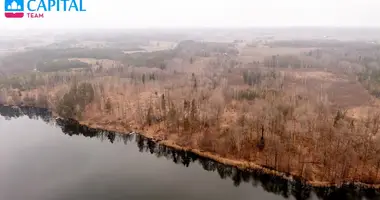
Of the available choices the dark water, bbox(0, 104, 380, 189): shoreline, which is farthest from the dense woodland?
the dark water

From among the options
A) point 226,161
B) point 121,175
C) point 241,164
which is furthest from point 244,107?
Answer: point 121,175

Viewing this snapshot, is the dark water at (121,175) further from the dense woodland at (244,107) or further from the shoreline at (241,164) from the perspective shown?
the dense woodland at (244,107)

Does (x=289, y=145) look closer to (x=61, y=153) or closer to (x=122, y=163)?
(x=122, y=163)

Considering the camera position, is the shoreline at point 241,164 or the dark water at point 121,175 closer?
the dark water at point 121,175

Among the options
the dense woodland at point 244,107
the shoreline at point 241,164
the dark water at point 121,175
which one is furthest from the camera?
the dense woodland at point 244,107

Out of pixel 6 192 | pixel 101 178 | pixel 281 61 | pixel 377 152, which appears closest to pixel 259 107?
pixel 377 152

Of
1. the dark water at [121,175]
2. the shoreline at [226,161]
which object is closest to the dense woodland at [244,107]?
the shoreline at [226,161]

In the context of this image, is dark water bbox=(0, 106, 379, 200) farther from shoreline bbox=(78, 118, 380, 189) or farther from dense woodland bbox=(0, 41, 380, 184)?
dense woodland bbox=(0, 41, 380, 184)
